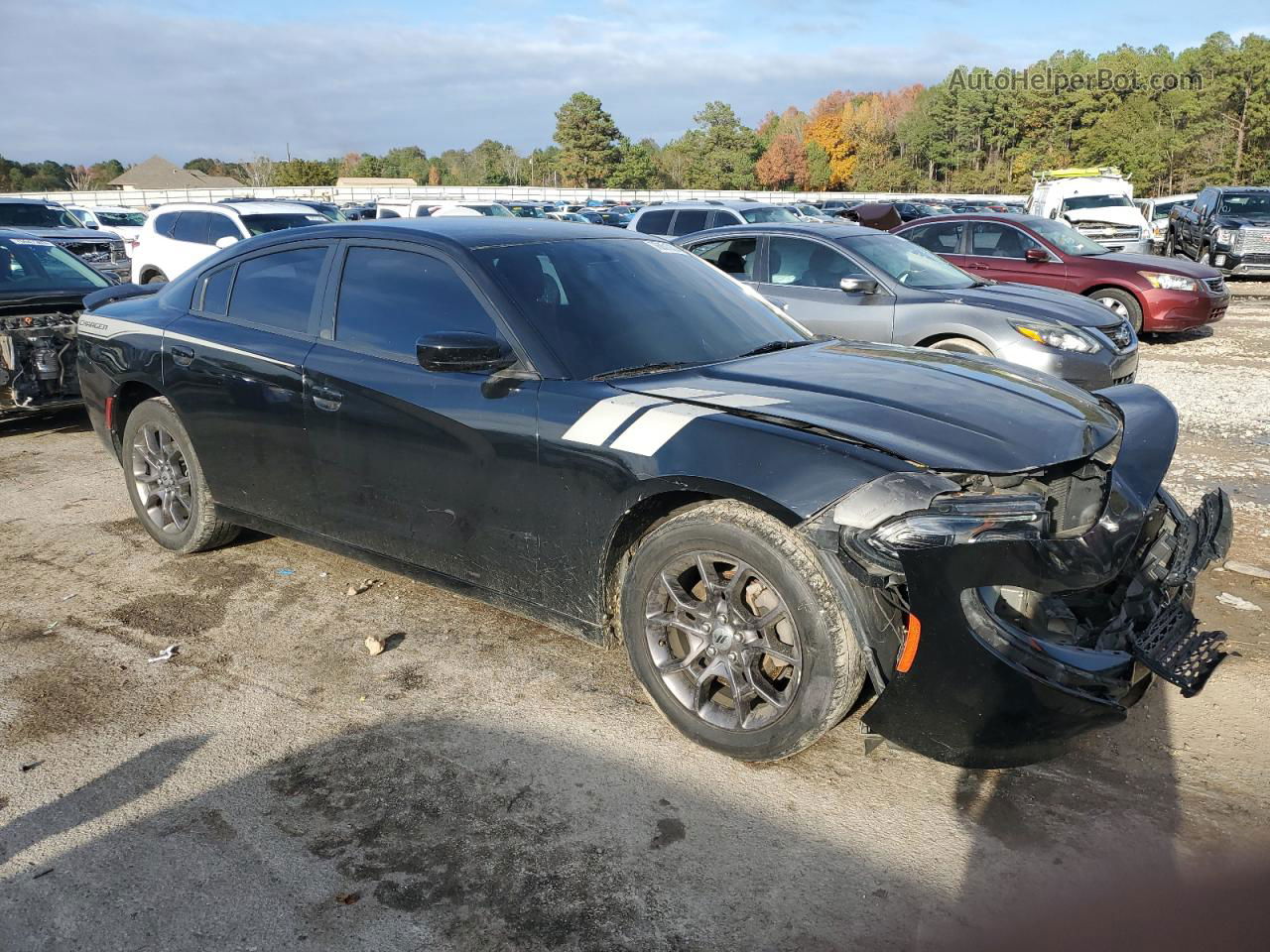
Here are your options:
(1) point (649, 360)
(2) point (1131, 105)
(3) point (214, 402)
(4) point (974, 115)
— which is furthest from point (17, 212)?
(4) point (974, 115)

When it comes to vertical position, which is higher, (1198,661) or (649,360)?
(649,360)

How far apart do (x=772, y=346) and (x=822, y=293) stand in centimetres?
472

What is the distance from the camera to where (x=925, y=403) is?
334cm

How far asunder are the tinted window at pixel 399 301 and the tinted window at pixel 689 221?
35.4ft

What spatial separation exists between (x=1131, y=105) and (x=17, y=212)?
77.1 meters

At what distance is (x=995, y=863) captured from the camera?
8.95 feet

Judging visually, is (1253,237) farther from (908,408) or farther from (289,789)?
(289,789)

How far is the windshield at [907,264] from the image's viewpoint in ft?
28.1

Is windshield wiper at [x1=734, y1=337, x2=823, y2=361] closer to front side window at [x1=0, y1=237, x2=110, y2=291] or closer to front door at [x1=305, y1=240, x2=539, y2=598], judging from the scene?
front door at [x1=305, y1=240, x2=539, y2=598]

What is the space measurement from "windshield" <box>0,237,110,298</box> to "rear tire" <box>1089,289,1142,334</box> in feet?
36.1

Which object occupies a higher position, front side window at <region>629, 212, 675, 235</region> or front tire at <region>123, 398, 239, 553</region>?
front side window at <region>629, 212, 675, 235</region>

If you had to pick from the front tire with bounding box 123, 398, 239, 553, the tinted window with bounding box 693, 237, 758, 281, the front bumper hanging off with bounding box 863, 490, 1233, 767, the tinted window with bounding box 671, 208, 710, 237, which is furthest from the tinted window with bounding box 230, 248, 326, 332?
the tinted window with bounding box 671, 208, 710, 237

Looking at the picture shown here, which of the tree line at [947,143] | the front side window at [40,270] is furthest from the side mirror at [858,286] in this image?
the tree line at [947,143]

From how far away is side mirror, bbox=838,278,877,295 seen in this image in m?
7.90
